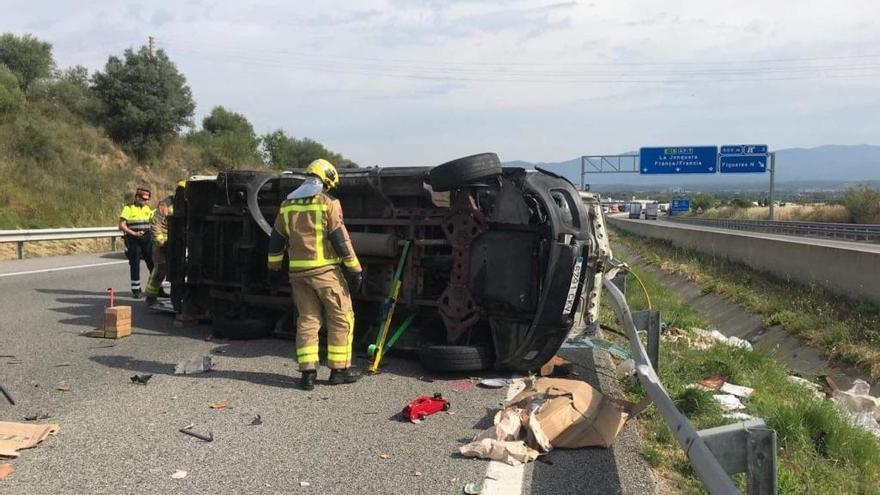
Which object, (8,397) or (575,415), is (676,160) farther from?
(8,397)

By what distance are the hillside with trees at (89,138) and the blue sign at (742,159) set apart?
29.4m

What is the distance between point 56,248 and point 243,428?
57.5ft

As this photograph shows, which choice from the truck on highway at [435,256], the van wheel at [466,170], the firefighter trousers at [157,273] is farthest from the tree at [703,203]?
the van wheel at [466,170]

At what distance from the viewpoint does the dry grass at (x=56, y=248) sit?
17891 millimetres

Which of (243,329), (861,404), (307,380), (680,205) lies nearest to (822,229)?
(861,404)

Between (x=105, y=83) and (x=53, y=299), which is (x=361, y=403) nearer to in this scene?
(x=53, y=299)

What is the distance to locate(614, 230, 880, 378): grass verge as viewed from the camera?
851cm

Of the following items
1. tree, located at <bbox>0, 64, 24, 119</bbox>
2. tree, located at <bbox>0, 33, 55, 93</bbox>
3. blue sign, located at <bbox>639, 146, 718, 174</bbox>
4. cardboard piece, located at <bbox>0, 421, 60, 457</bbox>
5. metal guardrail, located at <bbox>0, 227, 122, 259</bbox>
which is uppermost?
tree, located at <bbox>0, 33, 55, 93</bbox>

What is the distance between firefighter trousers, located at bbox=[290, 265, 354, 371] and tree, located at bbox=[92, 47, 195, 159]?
30337 millimetres

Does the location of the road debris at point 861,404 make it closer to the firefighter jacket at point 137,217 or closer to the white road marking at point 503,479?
the white road marking at point 503,479

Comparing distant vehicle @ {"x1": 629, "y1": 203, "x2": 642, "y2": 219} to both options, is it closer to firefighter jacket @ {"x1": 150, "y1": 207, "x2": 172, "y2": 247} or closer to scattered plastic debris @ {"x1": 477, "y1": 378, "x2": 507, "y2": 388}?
firefighter jacket @ {"x1": 150, "y1": 207, "x2": 172, "y2": 247}

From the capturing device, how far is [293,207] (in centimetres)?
617

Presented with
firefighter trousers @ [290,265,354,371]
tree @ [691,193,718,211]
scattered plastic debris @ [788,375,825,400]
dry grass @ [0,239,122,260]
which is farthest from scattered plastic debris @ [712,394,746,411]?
tree @ [691,193,718,211]

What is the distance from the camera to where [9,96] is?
2659 centimetres
